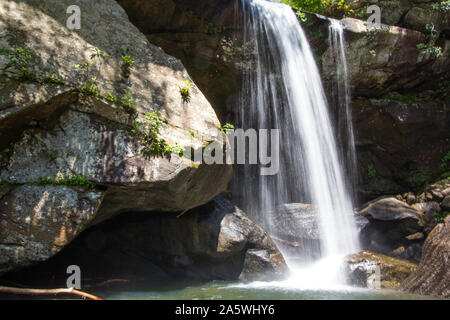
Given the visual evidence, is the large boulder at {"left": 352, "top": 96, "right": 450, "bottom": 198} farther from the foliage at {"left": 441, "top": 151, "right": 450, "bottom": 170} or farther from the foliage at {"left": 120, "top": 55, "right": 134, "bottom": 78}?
the foliage at {"left": 120, "top": 55, "right": 134, "bottom": 78}

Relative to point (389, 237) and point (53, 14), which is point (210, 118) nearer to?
point (53, 14)

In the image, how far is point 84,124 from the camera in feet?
15.7

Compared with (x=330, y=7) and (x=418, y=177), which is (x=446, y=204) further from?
(x=330, y=7)

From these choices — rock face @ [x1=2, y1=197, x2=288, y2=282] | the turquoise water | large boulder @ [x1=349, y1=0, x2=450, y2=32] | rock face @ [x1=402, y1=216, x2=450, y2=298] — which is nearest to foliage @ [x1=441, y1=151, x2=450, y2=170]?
large boulder @ [x1=349, y1=0, x2=450, y2=32]

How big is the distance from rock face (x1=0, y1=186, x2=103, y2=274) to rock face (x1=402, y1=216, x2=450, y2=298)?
5.96 m

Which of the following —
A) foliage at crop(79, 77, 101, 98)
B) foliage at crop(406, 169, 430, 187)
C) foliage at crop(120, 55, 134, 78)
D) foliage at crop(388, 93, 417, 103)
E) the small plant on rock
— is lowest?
foliage at crop(406, 169, 430, 187)

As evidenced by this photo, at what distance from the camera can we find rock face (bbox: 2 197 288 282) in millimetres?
6312

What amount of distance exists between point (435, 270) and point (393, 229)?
320 cm

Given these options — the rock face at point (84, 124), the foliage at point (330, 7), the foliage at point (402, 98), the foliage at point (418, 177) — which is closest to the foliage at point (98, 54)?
the rock face at point (84, 124)

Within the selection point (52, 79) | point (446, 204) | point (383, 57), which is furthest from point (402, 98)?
point (52, 79)

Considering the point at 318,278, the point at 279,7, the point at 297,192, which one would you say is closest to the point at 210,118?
the point at 318,278

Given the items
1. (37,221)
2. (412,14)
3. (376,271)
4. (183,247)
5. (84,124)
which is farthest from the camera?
(412,14)

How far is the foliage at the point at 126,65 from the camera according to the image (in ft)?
17.9
